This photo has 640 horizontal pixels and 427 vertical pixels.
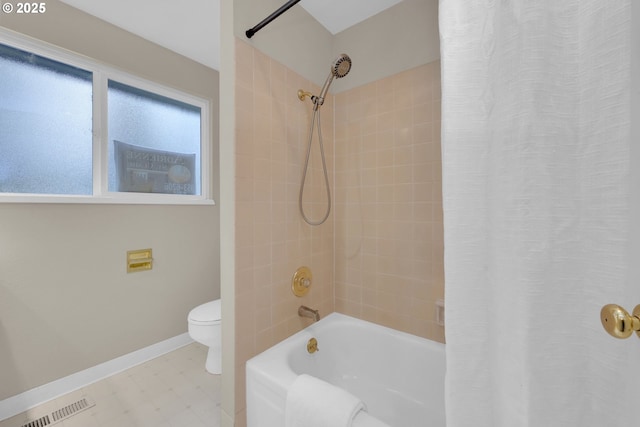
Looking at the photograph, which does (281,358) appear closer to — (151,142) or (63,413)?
(63,413)

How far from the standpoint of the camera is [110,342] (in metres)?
1.75

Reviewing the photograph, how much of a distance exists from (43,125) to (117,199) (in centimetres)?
59

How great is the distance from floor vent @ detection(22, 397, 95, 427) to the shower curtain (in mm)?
2041

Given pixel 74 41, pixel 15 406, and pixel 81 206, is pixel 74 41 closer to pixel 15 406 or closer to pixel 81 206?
pixel 81 206

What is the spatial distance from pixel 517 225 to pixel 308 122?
1.26 m

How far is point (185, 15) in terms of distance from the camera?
5.57 ft

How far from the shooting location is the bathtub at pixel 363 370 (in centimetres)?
108

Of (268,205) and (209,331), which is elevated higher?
(268,205)

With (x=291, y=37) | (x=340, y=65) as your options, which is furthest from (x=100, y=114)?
(x=340, y=65)

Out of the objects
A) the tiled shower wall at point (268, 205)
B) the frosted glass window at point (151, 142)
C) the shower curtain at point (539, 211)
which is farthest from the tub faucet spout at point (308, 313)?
the frosted glass window at point (151, 142)

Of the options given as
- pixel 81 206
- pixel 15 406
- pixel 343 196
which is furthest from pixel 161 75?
pixel 15 406

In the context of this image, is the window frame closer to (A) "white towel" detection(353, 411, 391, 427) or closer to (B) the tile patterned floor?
(B) the tile patterned floor

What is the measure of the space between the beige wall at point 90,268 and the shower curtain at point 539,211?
2.17 metres

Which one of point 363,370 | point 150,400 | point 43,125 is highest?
point 43,125
